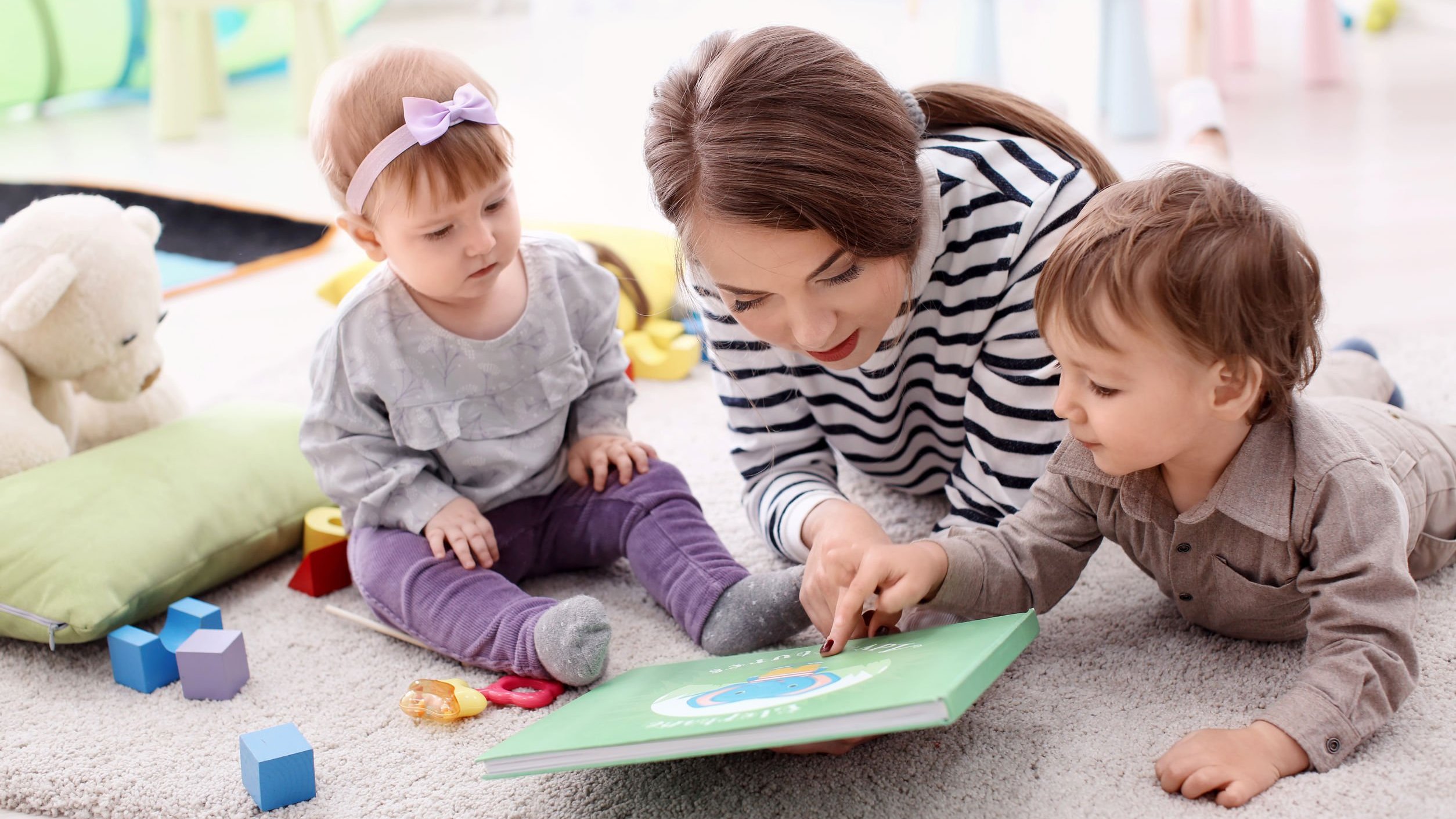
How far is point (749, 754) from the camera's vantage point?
86cm

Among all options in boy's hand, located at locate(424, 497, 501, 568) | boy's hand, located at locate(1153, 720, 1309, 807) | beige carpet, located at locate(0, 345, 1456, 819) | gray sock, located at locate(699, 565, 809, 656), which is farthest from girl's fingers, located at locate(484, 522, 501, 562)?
boy's hand, located at locate(1153, 720, 1309, 807)

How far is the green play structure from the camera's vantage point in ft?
9.67

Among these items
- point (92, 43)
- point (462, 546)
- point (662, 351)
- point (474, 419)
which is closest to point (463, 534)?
point (462, 546)

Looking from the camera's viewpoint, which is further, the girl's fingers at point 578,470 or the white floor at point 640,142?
the white floor at point 640,142

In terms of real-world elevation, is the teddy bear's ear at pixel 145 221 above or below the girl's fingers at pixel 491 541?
above

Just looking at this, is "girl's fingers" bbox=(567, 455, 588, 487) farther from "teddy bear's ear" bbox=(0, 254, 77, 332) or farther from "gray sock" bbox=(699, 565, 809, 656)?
"teddy bear's ear" bbox=(0, 254, 77, 332)

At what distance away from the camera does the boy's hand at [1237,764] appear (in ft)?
2.39

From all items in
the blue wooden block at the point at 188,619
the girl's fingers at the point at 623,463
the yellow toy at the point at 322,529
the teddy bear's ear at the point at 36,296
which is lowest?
the blue wooden block at the point at 188,619

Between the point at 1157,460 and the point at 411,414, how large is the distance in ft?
2.08

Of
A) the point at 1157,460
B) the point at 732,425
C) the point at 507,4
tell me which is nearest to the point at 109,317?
the point at 732,425

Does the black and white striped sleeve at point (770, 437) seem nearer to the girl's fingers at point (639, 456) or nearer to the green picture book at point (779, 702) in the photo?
the girl's fingers at point (639, 456)

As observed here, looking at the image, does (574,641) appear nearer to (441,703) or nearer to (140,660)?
(441,703)

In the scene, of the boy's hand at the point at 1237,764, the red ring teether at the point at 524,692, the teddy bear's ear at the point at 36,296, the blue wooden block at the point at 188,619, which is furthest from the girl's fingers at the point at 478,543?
the boy's hand at the point at 1237,764

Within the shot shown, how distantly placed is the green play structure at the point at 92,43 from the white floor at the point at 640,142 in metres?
0.09
